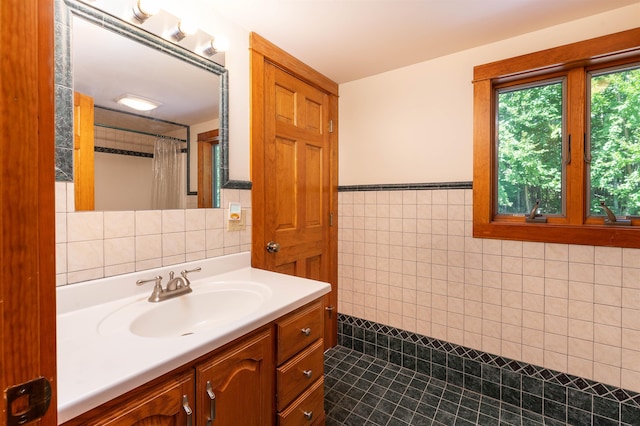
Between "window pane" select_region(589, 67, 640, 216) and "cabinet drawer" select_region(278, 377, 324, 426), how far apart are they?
1805mm

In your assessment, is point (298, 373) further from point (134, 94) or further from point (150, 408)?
point (134, 94)

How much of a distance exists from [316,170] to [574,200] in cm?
160

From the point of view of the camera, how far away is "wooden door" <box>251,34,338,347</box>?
1766 mm

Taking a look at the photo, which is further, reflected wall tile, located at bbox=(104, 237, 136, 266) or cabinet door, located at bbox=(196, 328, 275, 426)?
reflected wall tile, located at bbox=(104, 237, 136, 266)

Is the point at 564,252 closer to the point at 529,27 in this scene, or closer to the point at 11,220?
the point at 529,27

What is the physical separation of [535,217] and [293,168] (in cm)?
155

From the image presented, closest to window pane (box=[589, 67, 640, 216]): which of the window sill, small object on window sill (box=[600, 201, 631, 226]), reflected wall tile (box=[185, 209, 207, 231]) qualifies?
small object on window sill (box=[600, 201, 631, 226])

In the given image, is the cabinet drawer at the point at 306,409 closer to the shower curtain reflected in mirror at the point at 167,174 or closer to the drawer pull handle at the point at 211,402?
the drawer pull handle at the point at 211,402

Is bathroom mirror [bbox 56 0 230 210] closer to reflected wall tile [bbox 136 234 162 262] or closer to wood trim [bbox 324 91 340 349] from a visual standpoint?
reflected wall tile [bbox 136 234 162 262]

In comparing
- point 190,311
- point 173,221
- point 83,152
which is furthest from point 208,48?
point 190,311

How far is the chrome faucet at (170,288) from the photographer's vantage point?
1184mm

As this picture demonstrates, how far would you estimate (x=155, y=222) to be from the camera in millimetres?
1306

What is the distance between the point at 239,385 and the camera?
989mm

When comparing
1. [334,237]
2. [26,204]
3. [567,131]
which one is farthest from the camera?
[334,237]
